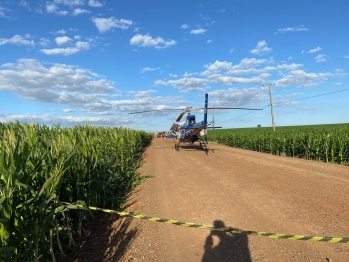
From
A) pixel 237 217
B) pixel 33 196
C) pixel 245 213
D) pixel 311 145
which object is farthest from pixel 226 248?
pixel 311 145

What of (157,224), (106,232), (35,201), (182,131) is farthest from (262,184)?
(182,131)

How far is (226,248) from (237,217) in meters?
1.34

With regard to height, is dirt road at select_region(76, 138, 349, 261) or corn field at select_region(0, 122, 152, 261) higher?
corn field at select_region(0, 122, 152, 261)

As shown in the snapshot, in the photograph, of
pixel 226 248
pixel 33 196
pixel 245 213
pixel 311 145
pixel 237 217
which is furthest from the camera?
pixel 311 145

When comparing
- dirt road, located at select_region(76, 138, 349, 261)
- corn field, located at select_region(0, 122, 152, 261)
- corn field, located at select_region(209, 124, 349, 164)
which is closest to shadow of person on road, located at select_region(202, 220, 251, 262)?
dirt road, located at select_region(76, 138, 349, 261)

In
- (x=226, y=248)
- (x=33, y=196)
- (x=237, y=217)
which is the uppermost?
(x=33, y=196)

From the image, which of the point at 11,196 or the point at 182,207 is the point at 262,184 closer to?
the point at 182,207

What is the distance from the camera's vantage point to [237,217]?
18.2 ft

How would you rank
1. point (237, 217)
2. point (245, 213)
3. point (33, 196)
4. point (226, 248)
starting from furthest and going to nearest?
point (245, 213) → point (237, 217) → point (226, 248) → point (33, 196)

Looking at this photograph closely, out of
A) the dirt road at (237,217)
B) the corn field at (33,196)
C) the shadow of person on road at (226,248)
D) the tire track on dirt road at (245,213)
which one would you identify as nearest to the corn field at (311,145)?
the tire track on dirt road at (245,213)

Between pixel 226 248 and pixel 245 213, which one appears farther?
pixel 245 213

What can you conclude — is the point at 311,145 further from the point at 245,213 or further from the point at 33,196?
the point at 33,196

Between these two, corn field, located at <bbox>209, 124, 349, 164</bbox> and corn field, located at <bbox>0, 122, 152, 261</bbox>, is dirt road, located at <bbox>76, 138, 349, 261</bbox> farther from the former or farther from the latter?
corn field, located at <bbox>209, 124, 349, 164</bbox>

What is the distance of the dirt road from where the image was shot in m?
4.19
